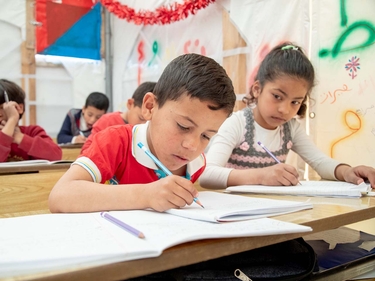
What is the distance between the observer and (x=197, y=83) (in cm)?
86

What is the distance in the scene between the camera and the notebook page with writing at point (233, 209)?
0.60 meters

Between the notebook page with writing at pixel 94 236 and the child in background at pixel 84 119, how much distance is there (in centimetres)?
300

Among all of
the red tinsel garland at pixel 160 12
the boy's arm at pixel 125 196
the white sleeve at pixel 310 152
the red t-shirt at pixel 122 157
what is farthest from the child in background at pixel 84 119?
the boy's arm at pixel 125 196

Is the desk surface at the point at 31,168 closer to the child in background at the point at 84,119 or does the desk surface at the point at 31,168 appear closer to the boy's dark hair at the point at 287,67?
the boy's dark hair at the point at 287,67

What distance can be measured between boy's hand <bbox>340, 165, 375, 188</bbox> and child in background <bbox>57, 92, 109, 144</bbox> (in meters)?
2.66

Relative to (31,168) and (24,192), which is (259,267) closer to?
(24,192)

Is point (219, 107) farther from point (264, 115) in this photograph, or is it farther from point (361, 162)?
point (361, 162)

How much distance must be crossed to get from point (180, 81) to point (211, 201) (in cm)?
29

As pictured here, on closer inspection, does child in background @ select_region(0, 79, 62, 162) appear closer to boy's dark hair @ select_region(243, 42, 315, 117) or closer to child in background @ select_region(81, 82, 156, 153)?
child in background @ select_region(81, 82, 156, 153)

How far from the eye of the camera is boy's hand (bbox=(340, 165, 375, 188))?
1143mm

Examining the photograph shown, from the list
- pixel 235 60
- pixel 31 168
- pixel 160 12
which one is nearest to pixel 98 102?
pixel 160 12

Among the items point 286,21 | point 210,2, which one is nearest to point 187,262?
point 286,21

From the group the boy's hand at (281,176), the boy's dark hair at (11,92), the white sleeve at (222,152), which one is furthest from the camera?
the boy's dark hair at (11,92)

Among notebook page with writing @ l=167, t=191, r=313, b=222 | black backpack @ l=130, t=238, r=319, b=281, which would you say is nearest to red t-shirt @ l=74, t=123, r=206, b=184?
notebook page with writing @ l=167, t=191, r=313, b=222
